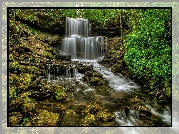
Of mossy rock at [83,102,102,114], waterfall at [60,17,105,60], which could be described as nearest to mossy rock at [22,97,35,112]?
mossy rock at [83,102,102,114]

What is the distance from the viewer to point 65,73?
265 inches

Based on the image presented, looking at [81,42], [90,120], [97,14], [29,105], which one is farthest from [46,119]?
[97,14]

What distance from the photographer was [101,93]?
22.0ft

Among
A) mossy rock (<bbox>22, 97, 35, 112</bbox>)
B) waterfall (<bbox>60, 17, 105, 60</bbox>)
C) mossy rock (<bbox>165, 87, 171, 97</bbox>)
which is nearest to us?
mossy rock (<bbox>22, 97, 35, 112</bbox>)

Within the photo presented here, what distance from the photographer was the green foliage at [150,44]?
6.81 meters

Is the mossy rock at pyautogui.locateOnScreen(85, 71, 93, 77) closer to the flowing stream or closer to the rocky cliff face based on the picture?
the flowing stream

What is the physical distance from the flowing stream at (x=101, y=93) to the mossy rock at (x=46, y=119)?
0.45 meters

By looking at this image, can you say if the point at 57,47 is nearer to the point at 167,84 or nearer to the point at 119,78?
the point at 119,78

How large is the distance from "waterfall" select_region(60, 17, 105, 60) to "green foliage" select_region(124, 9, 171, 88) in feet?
2.04

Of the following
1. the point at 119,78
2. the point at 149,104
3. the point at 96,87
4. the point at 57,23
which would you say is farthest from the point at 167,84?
the point at 57,23

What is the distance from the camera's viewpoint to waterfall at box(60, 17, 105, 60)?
21.9 feet

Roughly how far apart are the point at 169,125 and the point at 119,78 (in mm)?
1400

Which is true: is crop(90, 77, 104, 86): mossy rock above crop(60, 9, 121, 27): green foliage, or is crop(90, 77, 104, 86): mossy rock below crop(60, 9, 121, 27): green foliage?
below

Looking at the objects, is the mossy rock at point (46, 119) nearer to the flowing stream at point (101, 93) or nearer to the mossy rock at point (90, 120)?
the flowing stream at point (101, 93)
